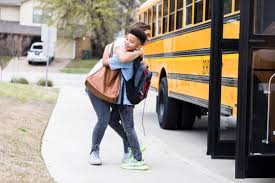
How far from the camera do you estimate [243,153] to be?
529 centimetres

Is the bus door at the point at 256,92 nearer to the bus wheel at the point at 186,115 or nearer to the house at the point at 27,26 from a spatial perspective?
the bus wheel at the point at 186,115

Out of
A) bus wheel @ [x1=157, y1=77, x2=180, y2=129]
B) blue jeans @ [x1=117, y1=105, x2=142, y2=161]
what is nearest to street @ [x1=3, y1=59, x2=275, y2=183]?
bus wheel @ [x1=157, y1=77, x2=180, y2=129]

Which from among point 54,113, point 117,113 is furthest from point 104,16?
point 117,113

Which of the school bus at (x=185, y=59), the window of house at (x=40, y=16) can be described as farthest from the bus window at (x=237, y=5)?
the window of house at (x=40, y=16)

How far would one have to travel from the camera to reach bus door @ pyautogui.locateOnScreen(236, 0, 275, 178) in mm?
5219

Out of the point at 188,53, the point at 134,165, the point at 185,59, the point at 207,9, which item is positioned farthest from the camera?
the point at 185,59

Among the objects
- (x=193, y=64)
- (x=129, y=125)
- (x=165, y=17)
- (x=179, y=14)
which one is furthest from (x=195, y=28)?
(x=165, y=17)

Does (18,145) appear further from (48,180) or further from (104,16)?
(104,16)

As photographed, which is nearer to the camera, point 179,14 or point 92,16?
point 179,14

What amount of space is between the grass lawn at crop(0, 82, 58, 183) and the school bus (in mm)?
2240

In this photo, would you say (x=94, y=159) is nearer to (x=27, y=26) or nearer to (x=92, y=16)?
(x=92, y=16)

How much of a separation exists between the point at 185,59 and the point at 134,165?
3165mm

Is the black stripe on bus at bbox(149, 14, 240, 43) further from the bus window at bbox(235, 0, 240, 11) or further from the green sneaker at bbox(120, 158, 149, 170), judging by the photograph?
the green sneaker at bbox(120, 158, 149, 170)

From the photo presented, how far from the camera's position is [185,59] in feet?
33.2
